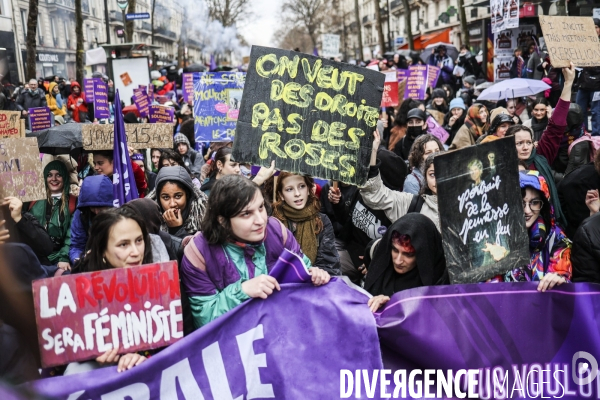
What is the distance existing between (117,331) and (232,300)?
502mm

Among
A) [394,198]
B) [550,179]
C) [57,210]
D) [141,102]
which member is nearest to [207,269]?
[394,198]

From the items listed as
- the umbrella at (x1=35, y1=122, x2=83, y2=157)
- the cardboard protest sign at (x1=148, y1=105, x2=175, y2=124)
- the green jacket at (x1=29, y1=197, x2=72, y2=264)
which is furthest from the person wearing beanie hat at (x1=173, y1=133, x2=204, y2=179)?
the green jacket at (x1=29, y1=197, x2=72, y2=264)

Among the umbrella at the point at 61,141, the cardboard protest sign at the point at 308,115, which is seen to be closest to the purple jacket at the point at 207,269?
the cardboard protest sign at the point at 308,115

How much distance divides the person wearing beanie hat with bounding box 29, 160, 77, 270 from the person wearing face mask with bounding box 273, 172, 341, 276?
1.59 metres

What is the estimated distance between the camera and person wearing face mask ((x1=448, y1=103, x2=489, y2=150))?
7.52 meters

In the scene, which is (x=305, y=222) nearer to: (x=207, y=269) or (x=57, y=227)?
(x=207, y=269)

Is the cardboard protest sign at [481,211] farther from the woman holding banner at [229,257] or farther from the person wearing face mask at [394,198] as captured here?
the person wearing face mask at [394,198]

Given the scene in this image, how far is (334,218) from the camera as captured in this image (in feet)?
15.9

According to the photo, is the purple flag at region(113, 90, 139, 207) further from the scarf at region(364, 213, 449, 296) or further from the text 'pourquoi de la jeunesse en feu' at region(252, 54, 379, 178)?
the scarf at region(364, 213, 449, 296)

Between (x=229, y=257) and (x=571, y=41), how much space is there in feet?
15.2

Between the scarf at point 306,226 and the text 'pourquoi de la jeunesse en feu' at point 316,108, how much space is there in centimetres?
33

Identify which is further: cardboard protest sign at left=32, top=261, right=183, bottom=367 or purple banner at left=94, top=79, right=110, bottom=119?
purple banner at left=94, top=79, right=110, bottom=119

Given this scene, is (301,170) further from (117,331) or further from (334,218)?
(117,331)

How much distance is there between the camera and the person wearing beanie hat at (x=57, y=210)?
15.4 ft
